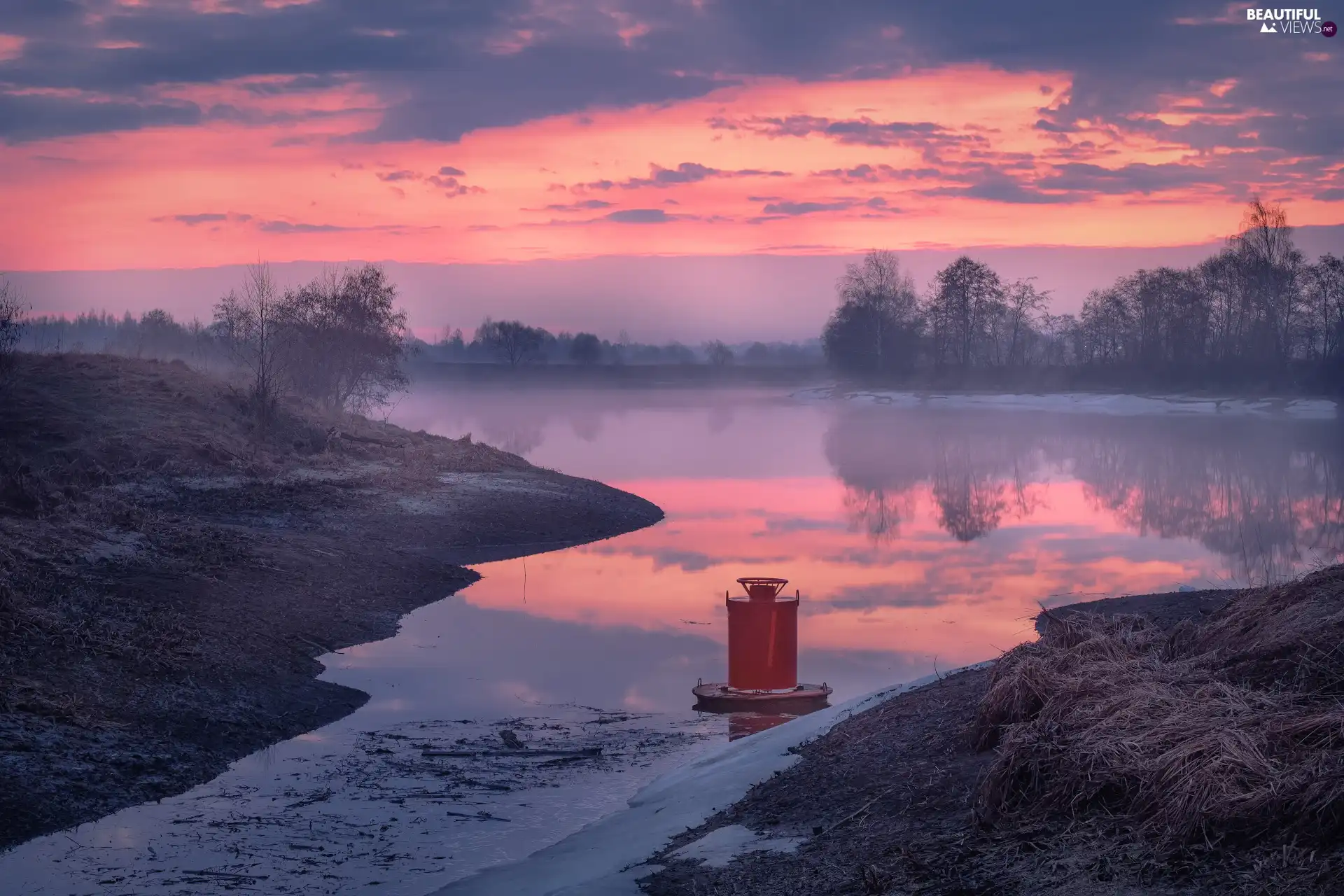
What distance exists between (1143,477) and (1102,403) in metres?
56.9

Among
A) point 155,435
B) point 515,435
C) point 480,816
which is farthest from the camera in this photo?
point 515,435

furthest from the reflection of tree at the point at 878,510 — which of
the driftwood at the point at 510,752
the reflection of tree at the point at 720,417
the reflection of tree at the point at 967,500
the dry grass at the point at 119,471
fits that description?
the reflection of tree at the point at 720,417

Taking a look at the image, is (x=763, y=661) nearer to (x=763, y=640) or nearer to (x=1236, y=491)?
(x=763, y=640)

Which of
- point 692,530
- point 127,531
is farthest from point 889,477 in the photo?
point 127,531

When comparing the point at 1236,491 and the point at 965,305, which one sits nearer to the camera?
A: the point at 1236,491

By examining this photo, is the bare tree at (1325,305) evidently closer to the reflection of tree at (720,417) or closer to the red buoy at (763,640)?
the reflection of tree at (720,417)

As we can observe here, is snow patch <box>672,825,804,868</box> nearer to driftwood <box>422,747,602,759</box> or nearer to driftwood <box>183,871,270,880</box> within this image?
driftwood <box>183,871,270,880</box>

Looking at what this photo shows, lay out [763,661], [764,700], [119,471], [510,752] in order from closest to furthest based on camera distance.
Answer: [510,752] → [764,700] → [763,661] → [119,471]

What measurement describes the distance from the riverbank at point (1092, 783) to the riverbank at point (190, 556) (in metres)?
5.80

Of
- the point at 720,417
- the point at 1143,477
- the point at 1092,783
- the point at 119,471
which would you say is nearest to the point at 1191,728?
the point at 1092,783

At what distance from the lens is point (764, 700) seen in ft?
45.1

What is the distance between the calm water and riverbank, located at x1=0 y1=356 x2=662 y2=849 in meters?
0.68

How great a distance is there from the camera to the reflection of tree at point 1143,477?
31.1 m

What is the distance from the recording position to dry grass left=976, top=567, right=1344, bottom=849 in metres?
5.94
